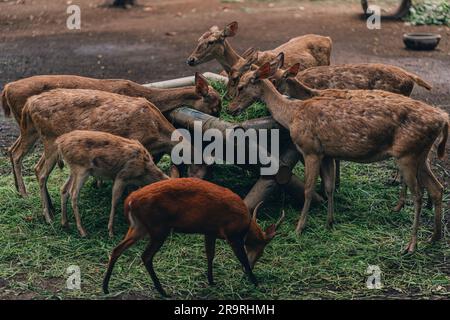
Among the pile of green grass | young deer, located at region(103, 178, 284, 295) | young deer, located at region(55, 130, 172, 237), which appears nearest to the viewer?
young deer, located at region(103, 178, 284, 295)

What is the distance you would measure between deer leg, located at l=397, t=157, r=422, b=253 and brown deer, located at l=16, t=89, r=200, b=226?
222 centimetres

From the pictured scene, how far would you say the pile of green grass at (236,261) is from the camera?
6.39 m

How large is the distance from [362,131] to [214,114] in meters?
1.81

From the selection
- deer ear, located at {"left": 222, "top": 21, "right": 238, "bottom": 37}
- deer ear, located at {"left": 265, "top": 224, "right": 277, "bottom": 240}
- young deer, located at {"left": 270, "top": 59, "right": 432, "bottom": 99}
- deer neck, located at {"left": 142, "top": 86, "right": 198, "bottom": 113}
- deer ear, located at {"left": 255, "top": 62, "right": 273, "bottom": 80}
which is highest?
deer ear, located at {"left": 255, "top": 62, "right": 273, "bottom": 80}

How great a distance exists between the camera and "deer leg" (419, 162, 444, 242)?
23.9ft

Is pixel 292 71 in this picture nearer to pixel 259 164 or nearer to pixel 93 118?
pixel 259 164

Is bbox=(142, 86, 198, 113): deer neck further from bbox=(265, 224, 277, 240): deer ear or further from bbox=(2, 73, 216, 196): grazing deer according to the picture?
bbox=(265, 224, 277, 240): deer ear

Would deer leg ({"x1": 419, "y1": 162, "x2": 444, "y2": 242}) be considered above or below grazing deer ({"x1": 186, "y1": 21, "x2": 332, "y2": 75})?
below

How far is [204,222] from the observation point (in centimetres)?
605

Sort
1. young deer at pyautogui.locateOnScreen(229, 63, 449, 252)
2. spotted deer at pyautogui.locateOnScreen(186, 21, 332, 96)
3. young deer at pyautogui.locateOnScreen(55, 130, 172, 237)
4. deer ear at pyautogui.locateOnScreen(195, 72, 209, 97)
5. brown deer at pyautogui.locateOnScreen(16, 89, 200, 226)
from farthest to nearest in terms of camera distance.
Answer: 1. spotted deer at pyautogui.locateOnScreen(186, 21, 332, 96)
2. deer ear at pyautogui.locateOnScreen(195, 72, 209, 97)
3. brown deer at pyautogui.locateOnScreen(16, 89, 200, 226)
4. young deer at pyautogui.locateOnScreen(55, 130, 172, 237)
5. young deer at pyautogui.locateOnScreen(229, 63, 449, 252)

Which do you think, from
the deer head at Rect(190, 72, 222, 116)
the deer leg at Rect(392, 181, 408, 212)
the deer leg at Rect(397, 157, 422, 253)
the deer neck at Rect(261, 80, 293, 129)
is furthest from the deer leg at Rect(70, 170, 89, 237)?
the deer leg at Rect(392, 181, 408, 212)

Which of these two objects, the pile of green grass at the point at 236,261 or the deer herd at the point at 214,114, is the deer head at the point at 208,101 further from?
the pile of green grass at the point at 236,261

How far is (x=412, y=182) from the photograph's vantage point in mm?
7090

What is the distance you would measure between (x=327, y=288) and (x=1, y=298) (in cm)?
259
